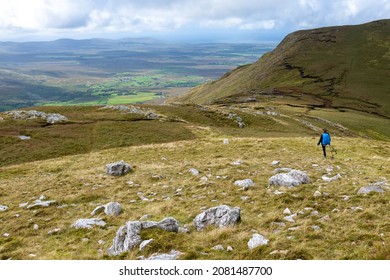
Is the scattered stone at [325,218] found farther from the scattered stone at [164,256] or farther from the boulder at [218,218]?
the scattered stone at [164,256]

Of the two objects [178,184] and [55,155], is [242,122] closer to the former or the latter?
[55,155]

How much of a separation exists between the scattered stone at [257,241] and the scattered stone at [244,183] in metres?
7.43

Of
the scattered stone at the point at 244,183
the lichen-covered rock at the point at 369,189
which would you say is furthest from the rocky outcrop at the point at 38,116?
the lichen-covered rock at the point at 369,189

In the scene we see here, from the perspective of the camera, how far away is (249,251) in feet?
34.5

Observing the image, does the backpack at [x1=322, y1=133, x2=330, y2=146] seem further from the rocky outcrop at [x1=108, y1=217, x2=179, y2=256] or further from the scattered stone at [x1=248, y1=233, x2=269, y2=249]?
the rocky outcrop at [x1=108, y1=217, x2=179, y2=256]

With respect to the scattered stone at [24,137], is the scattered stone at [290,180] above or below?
above

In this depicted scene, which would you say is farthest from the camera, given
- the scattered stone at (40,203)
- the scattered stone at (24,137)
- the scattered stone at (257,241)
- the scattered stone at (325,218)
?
the scattered stone at (24,137)

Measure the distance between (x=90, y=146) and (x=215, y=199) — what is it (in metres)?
38.5

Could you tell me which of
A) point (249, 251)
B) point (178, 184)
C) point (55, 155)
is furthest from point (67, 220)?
point (55, 155)

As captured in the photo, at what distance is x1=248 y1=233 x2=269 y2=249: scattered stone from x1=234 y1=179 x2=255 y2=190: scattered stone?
7.43 metres

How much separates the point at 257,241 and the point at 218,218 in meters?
2.91

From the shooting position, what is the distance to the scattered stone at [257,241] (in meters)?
11.0

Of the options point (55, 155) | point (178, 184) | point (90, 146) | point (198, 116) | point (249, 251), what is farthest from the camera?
point (198, 116)
